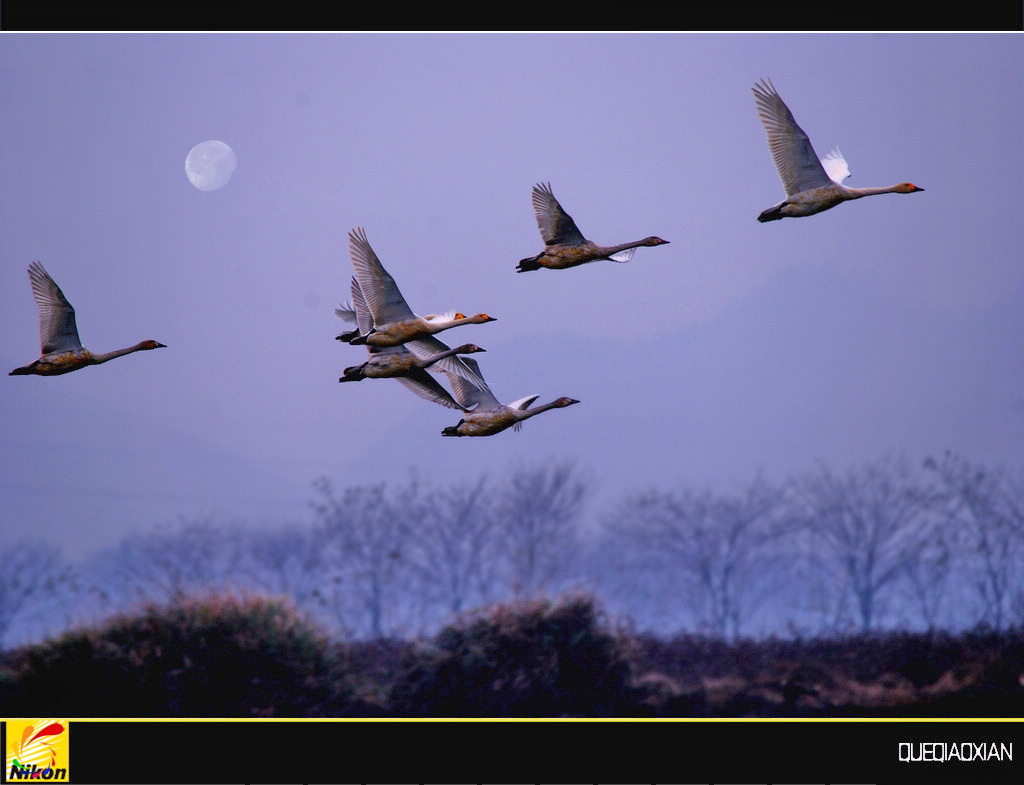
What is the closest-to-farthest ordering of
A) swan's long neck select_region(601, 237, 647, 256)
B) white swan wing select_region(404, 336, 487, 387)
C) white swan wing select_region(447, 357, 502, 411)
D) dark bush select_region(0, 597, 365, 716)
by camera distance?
swan's long neck select_region(601, 237, 647, 256), white swan wing select_region(447, 357, 502, 411), white swan wing select_region(404, 336, 487, 387), dark bush select_region(0, 597, 365, 716)

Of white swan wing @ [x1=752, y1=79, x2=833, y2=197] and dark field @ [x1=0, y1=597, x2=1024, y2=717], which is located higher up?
white swan wing @ [x1=752, y1=79, x2=833, y2=197]

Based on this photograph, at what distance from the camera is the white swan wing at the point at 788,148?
1681 centimetres

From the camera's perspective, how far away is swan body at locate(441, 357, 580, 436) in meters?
17.5

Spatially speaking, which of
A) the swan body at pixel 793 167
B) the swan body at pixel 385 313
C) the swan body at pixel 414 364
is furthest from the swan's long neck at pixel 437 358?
the swan body at pixel 793 167

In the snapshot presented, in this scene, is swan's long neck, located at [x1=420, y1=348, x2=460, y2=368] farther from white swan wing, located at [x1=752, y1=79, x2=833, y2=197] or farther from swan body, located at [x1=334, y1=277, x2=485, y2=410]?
white swan wing, located at [x1=752, y1=79, x2=833, y2=197]

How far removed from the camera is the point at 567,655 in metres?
20.5

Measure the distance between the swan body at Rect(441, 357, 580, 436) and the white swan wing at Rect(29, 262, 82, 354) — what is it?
16.8ft

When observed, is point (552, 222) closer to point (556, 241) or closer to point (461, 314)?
point (556, 241)

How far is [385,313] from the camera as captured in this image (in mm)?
16969

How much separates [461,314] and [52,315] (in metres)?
5.42

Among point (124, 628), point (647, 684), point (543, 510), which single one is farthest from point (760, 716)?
point (543, 510)

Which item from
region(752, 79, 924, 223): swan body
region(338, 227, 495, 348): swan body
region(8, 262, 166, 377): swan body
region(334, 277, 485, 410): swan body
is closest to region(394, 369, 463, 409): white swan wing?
region(334, 277, 485, 410): swan body

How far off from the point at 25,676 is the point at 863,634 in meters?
14.0

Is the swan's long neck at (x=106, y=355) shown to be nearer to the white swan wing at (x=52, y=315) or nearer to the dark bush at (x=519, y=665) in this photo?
the white swan wing at (x=52, y=315)
